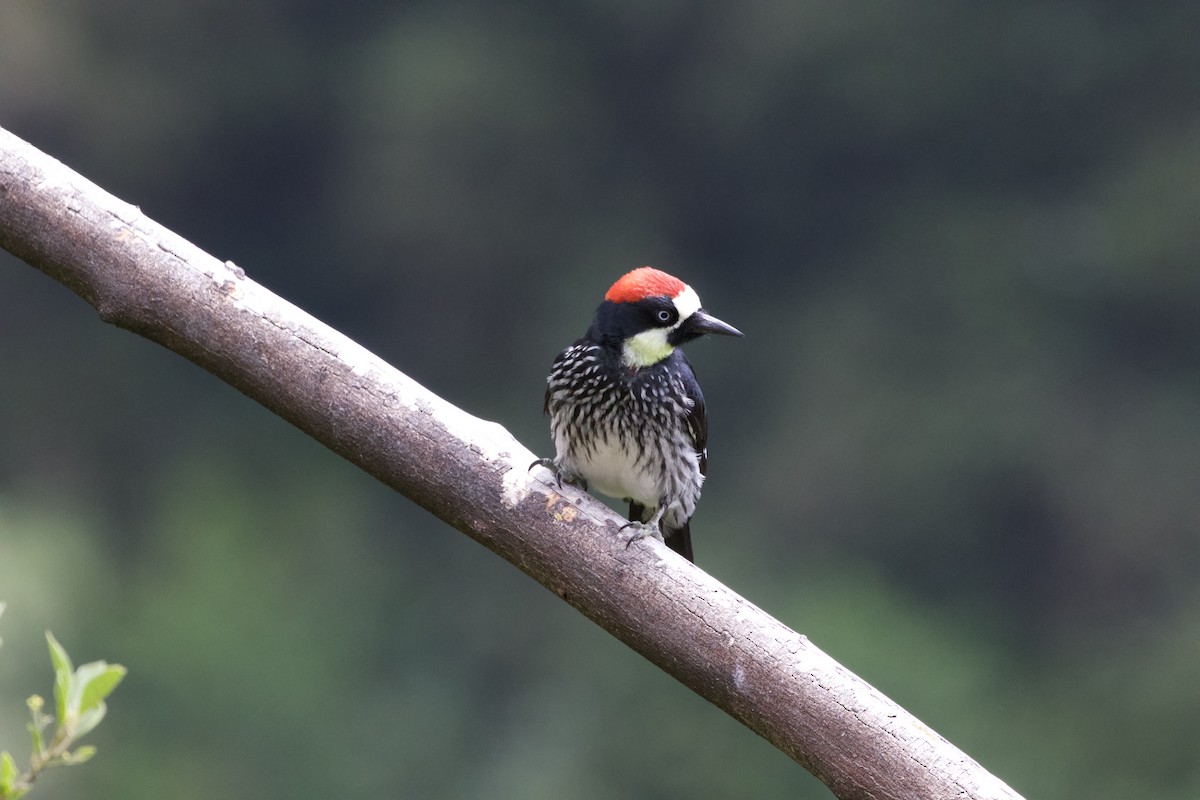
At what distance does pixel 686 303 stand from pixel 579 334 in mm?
15348

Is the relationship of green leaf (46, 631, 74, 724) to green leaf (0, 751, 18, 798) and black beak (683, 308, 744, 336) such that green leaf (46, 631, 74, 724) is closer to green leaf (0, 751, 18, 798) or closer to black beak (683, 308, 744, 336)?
green leaf (0, 751, 18, 798)

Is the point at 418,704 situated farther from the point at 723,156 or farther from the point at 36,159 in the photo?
the point at 36,159

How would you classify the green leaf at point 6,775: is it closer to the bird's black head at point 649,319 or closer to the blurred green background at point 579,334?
the bird's black head at point 649,319

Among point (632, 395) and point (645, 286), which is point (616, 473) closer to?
point (632, 395)

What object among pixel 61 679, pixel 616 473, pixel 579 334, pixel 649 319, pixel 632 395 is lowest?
pixel 61 679

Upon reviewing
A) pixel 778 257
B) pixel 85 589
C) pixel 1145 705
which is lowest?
pixel 85 589

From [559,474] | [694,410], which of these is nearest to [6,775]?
[559,474]

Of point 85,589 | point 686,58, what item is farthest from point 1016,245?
point 85,589

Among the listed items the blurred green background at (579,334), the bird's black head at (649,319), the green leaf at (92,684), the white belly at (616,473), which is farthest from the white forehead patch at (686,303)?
the blurred green background at (579,334)

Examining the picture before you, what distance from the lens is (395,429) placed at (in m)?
2.80

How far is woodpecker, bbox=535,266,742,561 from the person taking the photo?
360cm

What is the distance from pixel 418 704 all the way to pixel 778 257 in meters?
7.16

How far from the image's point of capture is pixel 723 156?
20250mm

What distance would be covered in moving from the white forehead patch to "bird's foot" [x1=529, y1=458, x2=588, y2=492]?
438 millimetres
